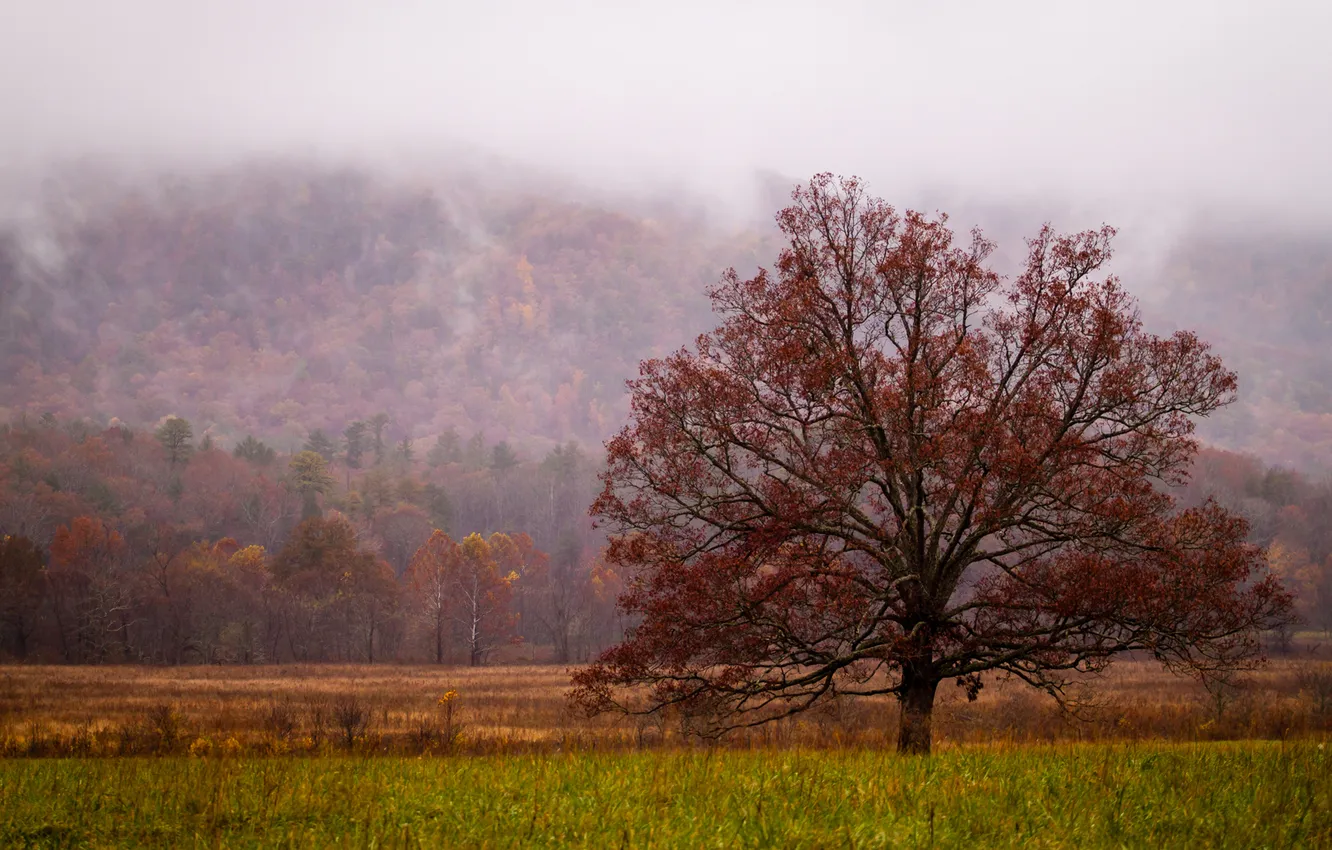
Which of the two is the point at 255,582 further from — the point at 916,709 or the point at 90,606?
the point at 916,709

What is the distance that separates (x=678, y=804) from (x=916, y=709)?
11465 mm

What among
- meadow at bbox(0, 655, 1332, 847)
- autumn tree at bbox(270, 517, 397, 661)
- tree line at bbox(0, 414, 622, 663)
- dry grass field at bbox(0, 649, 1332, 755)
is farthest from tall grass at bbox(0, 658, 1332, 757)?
autumn tree at bbox(270, 517, 397, 661)

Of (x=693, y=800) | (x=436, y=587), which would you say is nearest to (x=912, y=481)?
(x=693, y=800)

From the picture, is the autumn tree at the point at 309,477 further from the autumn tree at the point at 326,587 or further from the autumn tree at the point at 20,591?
the autumn tree at the point at 20,591

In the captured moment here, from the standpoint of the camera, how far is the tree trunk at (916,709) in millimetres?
16594

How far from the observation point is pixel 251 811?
24.7 ft

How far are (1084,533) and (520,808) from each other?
43.2ft

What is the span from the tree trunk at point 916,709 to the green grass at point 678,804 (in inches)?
250

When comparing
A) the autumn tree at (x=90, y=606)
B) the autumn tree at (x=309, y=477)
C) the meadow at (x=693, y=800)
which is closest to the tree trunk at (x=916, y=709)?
the meadow at (x=693, y=800)

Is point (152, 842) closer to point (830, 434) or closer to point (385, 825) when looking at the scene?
point (385, 825)

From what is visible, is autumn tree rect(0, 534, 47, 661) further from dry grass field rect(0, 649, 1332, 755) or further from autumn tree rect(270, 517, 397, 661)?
autumn tree rect(270, 517, 397, 661)

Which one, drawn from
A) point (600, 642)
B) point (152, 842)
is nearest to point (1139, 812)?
point (152, 842)

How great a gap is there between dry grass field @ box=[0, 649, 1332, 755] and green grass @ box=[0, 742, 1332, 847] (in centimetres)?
419

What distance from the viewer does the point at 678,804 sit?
24.8 feet
